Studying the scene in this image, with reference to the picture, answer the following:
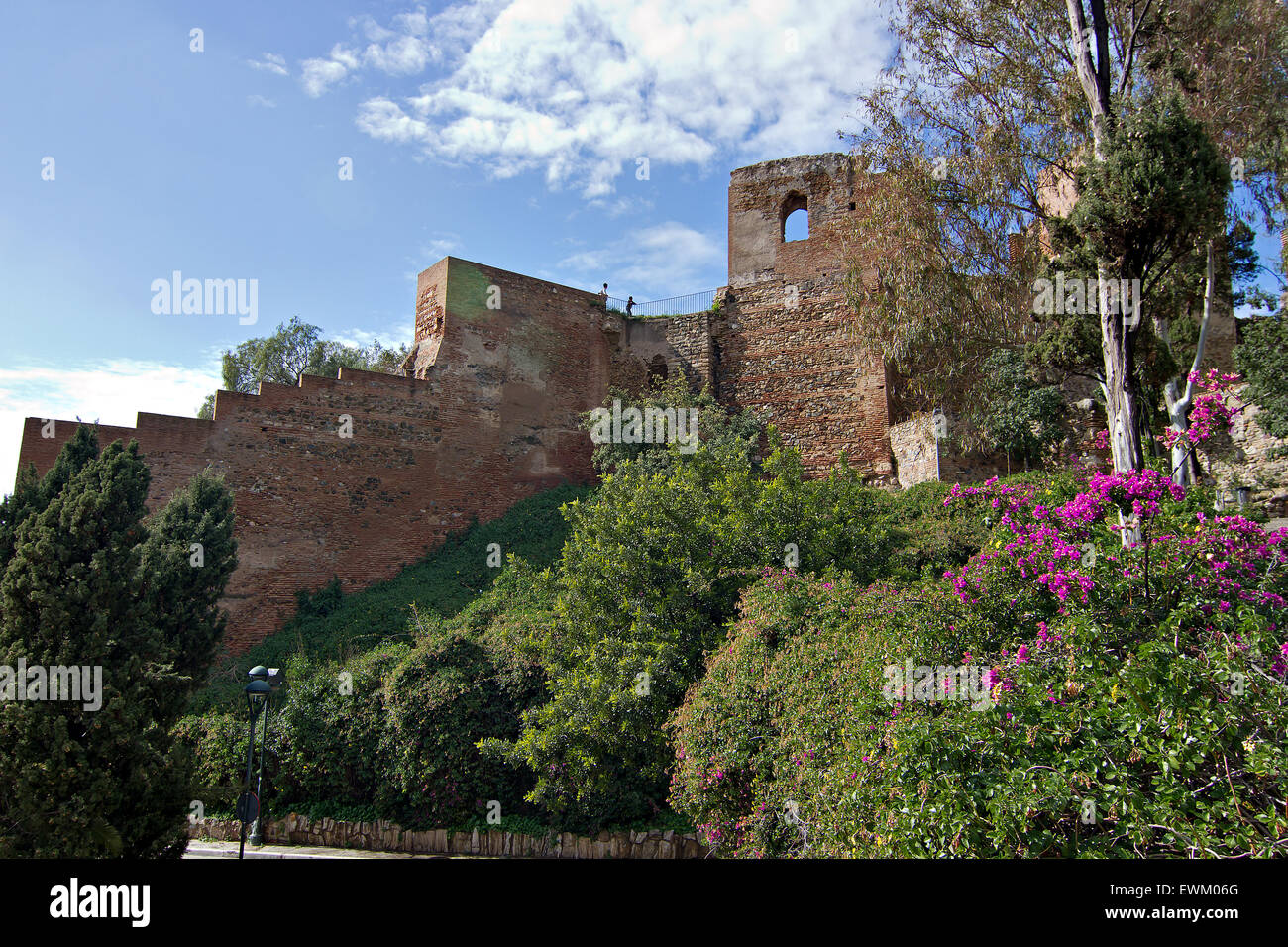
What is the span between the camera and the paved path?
12062 millimetres

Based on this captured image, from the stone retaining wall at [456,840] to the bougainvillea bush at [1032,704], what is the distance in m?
2.74

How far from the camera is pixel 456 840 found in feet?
40.6

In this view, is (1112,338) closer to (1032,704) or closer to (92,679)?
(1032,704)

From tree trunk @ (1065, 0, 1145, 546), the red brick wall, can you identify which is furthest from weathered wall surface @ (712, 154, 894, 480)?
tree trunk @ (1065, 0, 1145, 546)

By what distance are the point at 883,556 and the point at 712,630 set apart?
8.77 feet

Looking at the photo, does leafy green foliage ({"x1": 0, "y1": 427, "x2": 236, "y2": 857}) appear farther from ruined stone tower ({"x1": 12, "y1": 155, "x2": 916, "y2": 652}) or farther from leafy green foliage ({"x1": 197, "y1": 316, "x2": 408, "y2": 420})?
leafy green foliage ({"x1": 197, "y1": 316, "x2": 408, "y2": 420})

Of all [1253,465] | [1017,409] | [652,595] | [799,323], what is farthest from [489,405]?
[1253,465]

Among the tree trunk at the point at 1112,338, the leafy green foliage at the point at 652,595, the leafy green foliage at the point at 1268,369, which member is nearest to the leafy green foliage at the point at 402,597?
the leafy green foliage at the point at 652,595

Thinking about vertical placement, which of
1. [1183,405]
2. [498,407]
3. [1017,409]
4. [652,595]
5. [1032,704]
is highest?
[498,407]

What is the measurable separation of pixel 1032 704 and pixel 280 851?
11.6 metres

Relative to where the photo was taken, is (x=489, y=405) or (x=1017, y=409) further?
(x=489, y=405)
